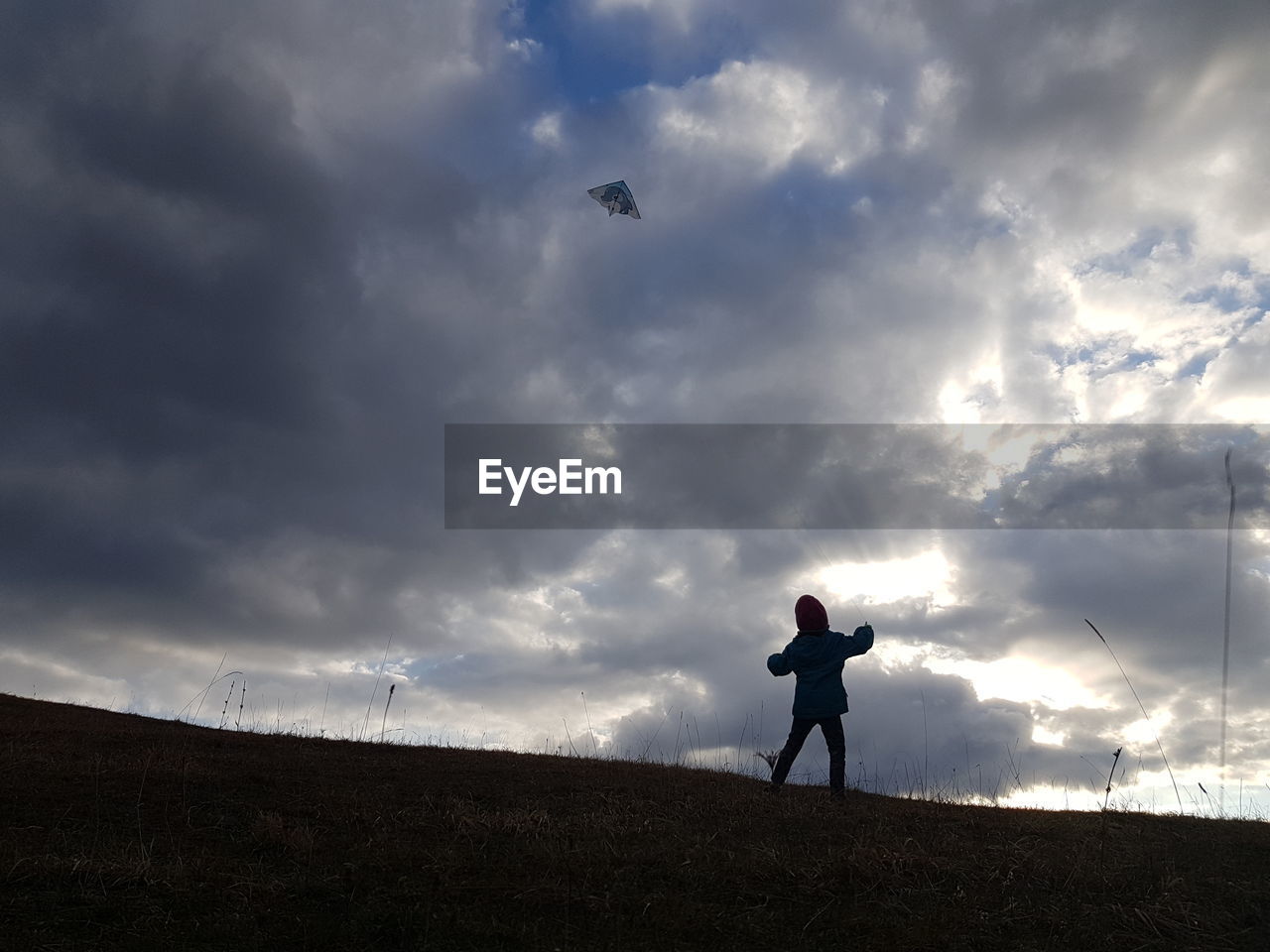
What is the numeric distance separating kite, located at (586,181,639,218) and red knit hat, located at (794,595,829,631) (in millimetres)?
10770

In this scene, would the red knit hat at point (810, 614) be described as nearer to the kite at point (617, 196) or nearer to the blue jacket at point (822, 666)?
the blue jacket at point (822, 666)

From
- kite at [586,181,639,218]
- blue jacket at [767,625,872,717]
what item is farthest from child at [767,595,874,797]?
kite at [586,181,639,218]

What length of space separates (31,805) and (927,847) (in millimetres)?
9276

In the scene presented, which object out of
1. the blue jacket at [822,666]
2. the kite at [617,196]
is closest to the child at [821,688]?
the blue jacket at [822,666]

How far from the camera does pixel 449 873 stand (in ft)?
25.4

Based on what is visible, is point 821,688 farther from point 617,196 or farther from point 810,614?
point 617,196

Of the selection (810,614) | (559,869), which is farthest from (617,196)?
(559,869)

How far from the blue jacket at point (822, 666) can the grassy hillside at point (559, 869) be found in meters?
1.29

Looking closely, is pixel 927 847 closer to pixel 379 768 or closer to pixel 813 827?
pixel 813 827

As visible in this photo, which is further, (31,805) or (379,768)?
(379,768)

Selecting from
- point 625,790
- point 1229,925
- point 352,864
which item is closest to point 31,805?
point 352,864

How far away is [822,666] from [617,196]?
12.4 m

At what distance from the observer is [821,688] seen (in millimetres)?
12664

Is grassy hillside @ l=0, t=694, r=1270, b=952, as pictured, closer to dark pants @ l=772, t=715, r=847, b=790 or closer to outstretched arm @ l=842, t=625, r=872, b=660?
dark pants @ l=772, t=715, r=847, b=790
